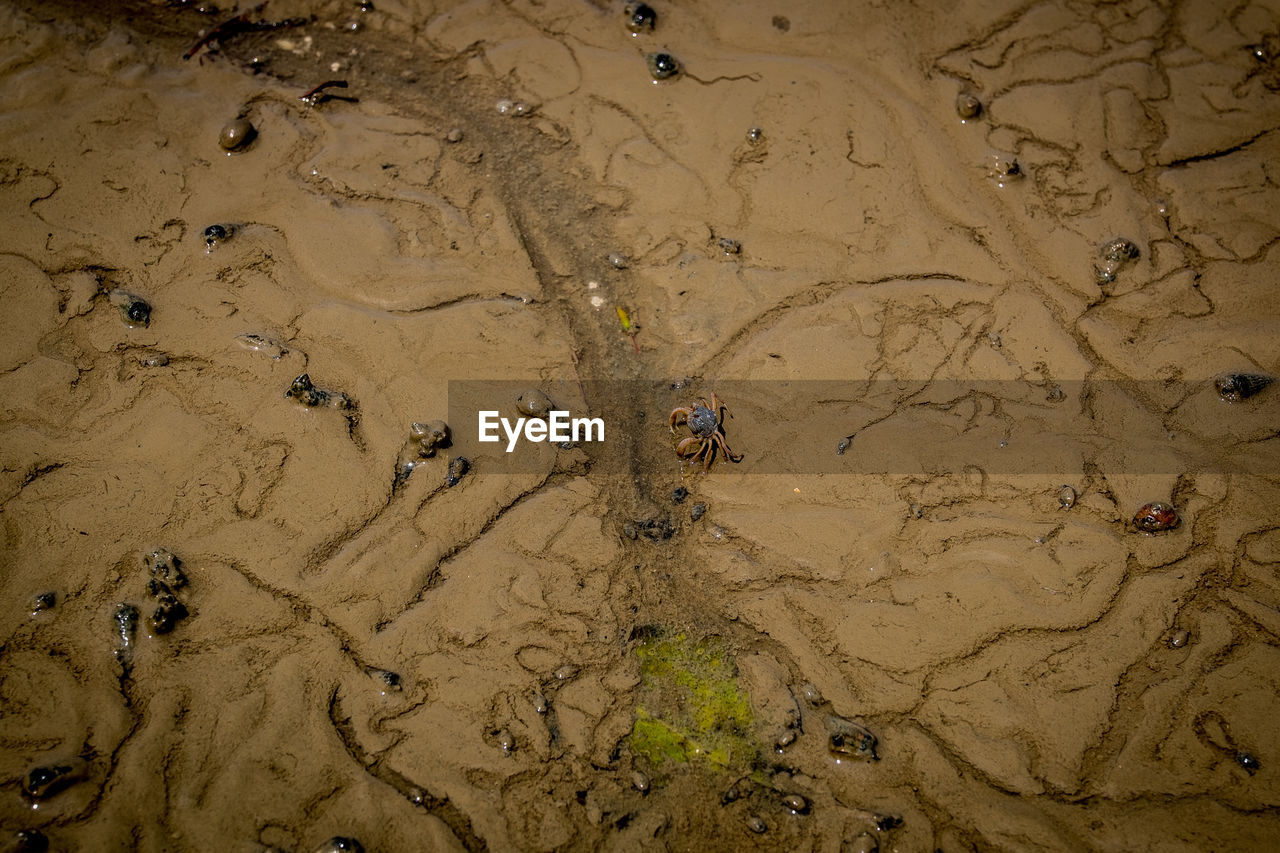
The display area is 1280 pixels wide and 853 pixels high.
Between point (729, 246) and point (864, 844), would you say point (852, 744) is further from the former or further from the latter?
point (729, 246)

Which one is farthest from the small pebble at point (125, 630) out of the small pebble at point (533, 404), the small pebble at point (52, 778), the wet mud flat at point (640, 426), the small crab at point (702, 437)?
the small crab at point (702, 437)

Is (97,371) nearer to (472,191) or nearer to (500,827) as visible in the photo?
(472,191)

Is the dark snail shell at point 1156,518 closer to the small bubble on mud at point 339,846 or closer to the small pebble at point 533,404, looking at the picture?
the small pebble at point 533,404

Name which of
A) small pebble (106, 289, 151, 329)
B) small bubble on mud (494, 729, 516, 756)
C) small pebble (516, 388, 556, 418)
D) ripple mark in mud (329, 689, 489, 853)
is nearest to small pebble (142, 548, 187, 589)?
ripple mark in mud (329, 689, 489, 853)

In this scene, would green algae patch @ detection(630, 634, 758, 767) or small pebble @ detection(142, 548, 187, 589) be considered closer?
green algae patch @ detection(630, 634, 758, 767)

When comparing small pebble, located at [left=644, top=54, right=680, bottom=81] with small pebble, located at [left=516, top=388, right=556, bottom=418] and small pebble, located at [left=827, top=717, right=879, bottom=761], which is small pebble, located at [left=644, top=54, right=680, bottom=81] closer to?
small pebble, located at [left=516, top=388, right=556, bottom=418]

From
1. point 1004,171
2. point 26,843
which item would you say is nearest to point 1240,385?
point 1004,171

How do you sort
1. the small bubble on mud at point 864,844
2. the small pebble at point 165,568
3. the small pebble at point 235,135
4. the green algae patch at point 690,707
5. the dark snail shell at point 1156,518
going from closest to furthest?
the small bubble on mud at point 864,844 → the green algae patch at point 690,707 → the small pebble at point 165,568 → the dark snail shell at point 1156,518 → the small pebble at point 235,135
